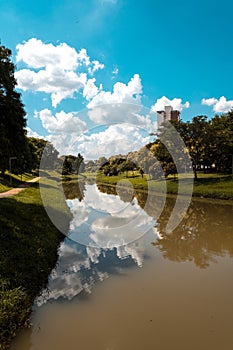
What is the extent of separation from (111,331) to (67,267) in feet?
14.0

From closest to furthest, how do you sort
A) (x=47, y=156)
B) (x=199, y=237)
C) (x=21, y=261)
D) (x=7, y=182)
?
(x=21, y=261)
(x=199, y=237)
(x=7, y=182)
(x=47, y=156)

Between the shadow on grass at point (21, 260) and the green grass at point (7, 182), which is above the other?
the green grass at point (7, 182)

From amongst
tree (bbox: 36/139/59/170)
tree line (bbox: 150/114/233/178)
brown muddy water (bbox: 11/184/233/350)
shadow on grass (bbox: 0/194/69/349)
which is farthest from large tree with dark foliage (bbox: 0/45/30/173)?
tree line (bbox: 150/114/233/178)

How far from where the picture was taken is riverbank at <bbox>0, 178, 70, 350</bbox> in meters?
5.95

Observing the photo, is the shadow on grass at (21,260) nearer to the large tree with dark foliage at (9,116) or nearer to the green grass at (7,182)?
the large tree with dark foliage at (9,116)

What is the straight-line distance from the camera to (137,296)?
24.3ft

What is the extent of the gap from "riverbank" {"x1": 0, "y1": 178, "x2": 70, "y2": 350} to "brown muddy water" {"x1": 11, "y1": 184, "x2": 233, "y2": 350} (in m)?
0.32

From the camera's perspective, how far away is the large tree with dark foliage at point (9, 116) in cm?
1346

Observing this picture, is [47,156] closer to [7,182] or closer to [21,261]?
[7,182]

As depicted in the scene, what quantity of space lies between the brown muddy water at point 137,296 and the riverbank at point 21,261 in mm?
318

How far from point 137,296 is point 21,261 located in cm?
398

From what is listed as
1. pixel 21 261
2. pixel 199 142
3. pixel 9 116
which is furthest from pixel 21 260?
pixel 199 142

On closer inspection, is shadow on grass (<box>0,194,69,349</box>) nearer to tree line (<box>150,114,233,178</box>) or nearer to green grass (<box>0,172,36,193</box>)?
green grass (<box>0,172,36,193</box>)

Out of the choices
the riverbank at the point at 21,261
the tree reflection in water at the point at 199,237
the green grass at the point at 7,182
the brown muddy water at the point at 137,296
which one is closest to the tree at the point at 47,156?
the green grass at the point at 7,182
